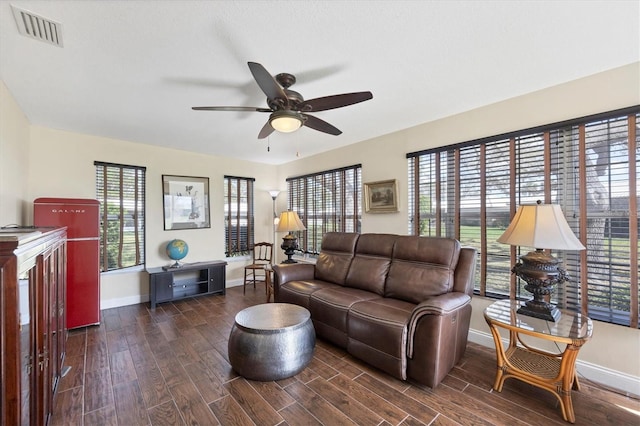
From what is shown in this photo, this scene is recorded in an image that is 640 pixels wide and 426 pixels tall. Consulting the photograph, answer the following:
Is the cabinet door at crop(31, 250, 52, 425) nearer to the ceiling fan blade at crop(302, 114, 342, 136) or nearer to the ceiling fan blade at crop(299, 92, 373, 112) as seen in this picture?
the ceiling fan blade at crop(299, 92, 373, 112)

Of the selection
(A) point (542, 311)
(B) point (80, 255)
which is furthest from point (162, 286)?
(A) point (542, 311)

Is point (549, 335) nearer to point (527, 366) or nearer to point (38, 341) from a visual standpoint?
point (527, 366)

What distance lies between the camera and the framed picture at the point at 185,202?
4.45 m

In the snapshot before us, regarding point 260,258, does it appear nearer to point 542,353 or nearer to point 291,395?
point 291,395

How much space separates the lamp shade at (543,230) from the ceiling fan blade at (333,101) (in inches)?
59.5

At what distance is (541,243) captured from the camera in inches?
76.1

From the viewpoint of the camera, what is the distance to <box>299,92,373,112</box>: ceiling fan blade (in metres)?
1.98

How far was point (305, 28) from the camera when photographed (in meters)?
1.69

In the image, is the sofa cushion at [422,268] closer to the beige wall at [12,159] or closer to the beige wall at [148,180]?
the beige wall at [148,180]

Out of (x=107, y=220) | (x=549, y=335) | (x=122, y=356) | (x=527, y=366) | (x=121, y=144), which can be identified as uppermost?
(x=121, y=144)

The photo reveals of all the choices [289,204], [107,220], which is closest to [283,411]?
[107,220]

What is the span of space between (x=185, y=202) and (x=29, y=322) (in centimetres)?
357

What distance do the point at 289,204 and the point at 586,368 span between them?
4.65m

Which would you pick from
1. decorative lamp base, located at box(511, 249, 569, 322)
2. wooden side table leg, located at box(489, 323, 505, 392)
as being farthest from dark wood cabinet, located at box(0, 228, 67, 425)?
decorative lamp base, located at box(511, 249, 569, 322)
